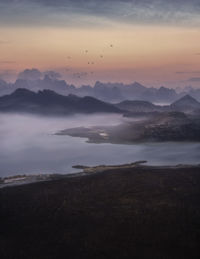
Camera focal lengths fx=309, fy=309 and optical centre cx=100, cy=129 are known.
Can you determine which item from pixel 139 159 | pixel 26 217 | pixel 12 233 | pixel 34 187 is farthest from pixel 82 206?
pixel 139 159

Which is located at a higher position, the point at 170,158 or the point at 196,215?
the point at 170,158

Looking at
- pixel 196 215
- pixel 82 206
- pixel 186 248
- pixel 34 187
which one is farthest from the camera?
pixel 34 187

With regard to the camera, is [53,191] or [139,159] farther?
[139,159]

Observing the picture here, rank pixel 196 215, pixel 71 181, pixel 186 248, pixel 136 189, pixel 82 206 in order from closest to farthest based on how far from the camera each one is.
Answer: pixel 186 248
pixel 196 215
pixel 82 206
pixel 136 189
pixel 71 181

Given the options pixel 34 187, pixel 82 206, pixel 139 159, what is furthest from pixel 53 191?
pixel 139 159

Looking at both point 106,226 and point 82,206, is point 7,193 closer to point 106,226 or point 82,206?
point 82,206

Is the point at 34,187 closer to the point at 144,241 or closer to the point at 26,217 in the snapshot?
the point at 26,217

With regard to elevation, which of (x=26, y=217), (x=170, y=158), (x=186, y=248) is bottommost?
(x=186, y=248)
